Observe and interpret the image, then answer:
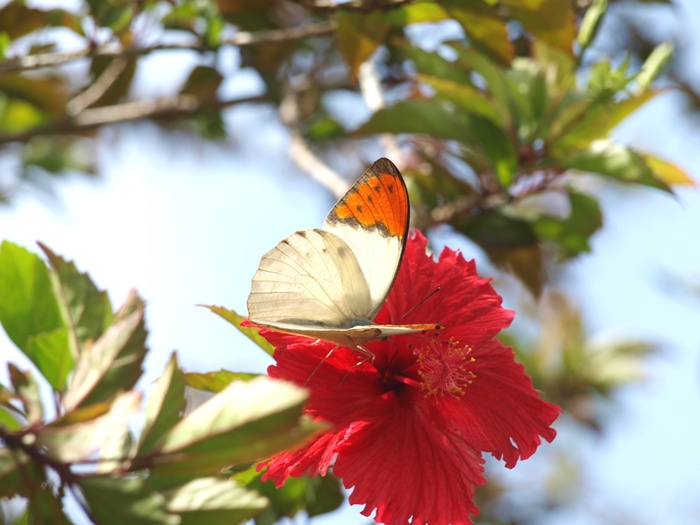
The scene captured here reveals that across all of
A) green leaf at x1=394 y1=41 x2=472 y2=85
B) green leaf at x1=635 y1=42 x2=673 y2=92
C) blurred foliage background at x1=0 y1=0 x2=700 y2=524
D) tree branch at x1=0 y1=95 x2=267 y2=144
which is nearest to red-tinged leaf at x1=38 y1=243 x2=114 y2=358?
blurred foliage background at x1=0 y1=0 x2=700 y2=524

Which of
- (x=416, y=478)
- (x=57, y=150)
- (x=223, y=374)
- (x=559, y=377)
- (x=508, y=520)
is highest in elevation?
(x=223, y=374)

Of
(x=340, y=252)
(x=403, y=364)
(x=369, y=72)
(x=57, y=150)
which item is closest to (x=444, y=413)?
(x=403, y=364)

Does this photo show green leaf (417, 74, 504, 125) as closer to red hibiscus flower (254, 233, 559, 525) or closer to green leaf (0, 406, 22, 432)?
red hibiscus flower (254, 233, 559, 525)

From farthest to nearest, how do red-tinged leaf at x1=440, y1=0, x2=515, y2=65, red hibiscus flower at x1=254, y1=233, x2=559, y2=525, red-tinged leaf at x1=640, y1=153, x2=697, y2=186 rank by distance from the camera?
red-tinged leaf at x1=640, y1=153, x2=697, y2=186, red-tinged leaf at x1=440, y1=0, x2=515, y2=65, red hibiscus flower at x1=254, y1=233, x2=559, y2=525

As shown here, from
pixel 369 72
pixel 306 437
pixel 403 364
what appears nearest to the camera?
pixel 306 437

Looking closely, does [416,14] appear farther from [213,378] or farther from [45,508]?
[45,508]

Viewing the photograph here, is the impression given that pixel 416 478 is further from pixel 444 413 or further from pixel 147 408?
pixel 147 408
